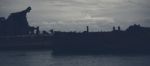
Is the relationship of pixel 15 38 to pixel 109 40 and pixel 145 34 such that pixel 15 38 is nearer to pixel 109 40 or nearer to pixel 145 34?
pixel 109 40

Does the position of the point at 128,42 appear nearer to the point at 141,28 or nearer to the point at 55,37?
the point at 141,28

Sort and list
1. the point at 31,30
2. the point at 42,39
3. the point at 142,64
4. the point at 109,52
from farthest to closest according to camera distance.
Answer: the point at 31,30, the point at 42,39, the point at 109,52, the point at 142,64

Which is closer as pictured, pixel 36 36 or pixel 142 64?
pixel 142 64

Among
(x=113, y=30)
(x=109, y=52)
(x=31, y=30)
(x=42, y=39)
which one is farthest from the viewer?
(x=31, y=30)

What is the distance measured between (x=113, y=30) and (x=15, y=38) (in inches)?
945

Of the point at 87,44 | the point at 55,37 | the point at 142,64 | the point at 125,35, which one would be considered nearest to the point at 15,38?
the point at 55,37

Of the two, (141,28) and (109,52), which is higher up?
(141,28)

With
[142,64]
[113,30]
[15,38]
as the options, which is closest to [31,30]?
[15,38]

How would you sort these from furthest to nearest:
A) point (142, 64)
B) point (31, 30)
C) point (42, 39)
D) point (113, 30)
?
point (31, 30), point (42, 39), point (113, 30), point (142, 64)

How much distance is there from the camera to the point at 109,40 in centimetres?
5922

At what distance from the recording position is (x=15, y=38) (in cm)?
7656

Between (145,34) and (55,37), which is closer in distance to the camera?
(145,34)

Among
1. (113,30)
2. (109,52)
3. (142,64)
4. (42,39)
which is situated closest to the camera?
(142,64)

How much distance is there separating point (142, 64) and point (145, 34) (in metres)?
20.7
